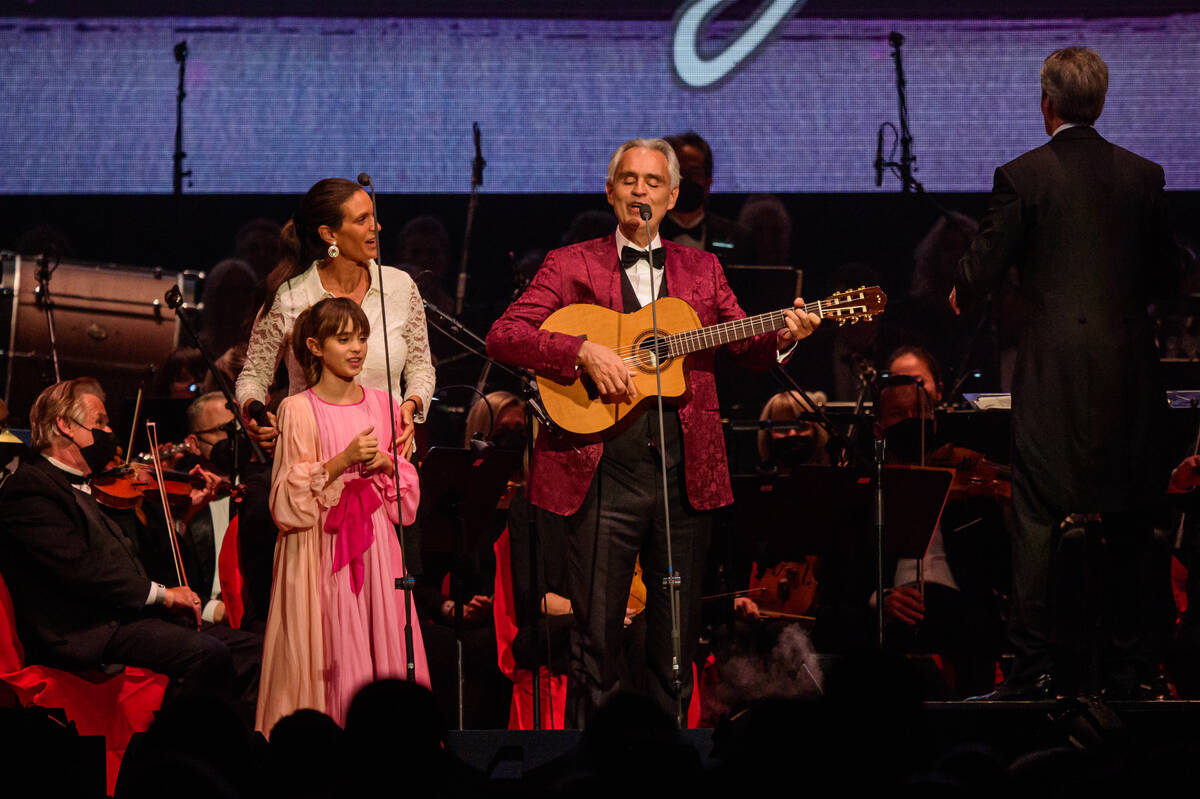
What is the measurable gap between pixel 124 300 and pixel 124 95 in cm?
149

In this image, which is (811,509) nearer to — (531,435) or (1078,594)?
(531,435)

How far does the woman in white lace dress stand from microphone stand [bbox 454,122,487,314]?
331 centimetres

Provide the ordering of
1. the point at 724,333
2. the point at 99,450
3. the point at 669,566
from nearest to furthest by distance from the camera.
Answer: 1. the point at 669,566
2. the point at 724,333
3. the point at 99,450

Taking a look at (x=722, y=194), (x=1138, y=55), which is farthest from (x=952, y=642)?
(x=1138, y=55)

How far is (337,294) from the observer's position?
4.38 metres

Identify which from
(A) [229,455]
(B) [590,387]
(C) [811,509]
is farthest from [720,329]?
(A) [229,455]

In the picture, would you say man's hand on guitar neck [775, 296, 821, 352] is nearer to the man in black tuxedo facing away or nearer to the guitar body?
the guitar body

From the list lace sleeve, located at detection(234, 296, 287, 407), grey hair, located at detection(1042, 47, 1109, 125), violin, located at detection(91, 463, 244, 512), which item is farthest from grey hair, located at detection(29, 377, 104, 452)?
grey hair, located at detection(1042, 47, 1109, 125)

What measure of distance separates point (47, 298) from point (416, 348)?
476cm

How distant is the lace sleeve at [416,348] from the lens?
14.3 feet

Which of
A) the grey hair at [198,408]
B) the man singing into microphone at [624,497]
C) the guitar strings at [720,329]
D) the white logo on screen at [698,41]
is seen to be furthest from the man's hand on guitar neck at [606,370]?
the white logo on screen at [698,41]

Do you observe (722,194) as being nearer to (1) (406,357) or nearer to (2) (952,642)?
(2) (952,642)

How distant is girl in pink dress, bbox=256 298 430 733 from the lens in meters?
3.97

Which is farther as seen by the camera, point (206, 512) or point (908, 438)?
point (206, 512)
